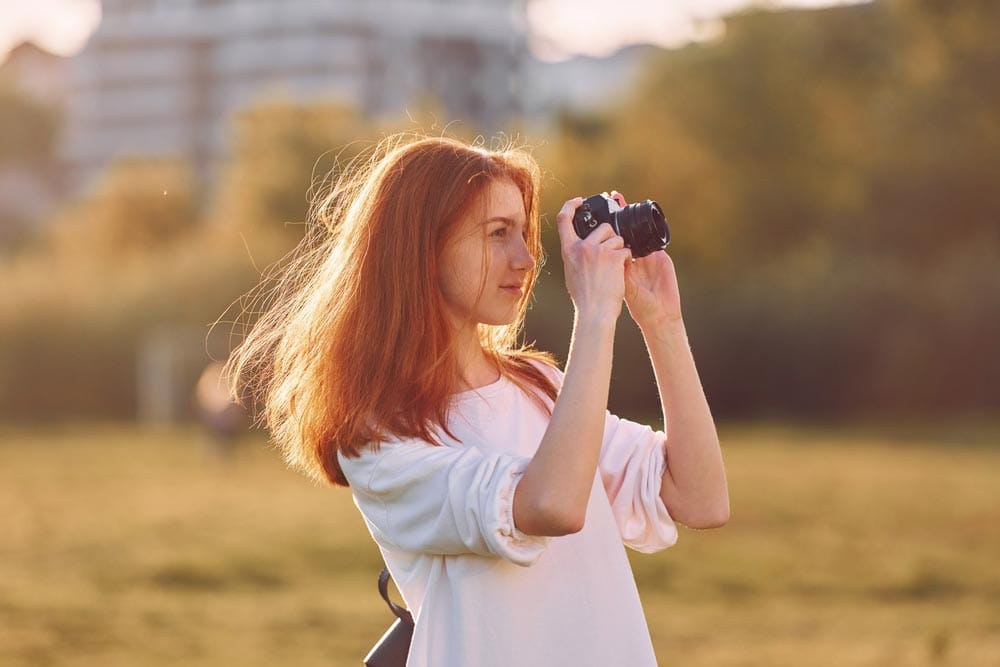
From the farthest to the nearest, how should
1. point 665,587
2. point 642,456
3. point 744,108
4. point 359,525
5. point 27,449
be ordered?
point 744,108, point 27,449, point 359,525, point 665,587, point 642,456

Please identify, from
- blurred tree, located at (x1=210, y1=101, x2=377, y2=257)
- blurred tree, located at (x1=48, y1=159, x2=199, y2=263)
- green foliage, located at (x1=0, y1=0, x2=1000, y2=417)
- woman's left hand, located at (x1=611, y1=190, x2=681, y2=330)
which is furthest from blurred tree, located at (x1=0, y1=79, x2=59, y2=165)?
woman's left hand, located at (x1=611, y1=190, x2=681, y2=330)

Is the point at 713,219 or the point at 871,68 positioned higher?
the point at 871,68

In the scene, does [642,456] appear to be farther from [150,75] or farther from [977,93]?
[150,75]

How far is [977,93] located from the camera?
35.5 m

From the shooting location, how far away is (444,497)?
233cm

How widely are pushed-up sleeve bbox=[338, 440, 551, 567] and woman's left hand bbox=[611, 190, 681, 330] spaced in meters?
0.40

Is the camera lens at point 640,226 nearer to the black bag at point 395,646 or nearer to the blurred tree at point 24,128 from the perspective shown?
the black bag at point 395,646

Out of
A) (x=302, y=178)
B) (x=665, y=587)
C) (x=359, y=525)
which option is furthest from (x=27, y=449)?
(x=302, y=178)

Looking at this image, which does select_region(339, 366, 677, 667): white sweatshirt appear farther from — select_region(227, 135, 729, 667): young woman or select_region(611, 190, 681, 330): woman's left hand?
select_region(611, 190, 681, 330): woman's left hand

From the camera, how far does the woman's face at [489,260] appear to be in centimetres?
249

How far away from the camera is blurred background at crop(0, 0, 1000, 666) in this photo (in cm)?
1015

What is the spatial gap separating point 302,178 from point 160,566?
97.6ft

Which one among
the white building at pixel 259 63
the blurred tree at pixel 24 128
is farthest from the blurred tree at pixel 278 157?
the blurred tree at pixel 24 128

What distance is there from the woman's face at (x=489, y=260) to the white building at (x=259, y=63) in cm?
7700
